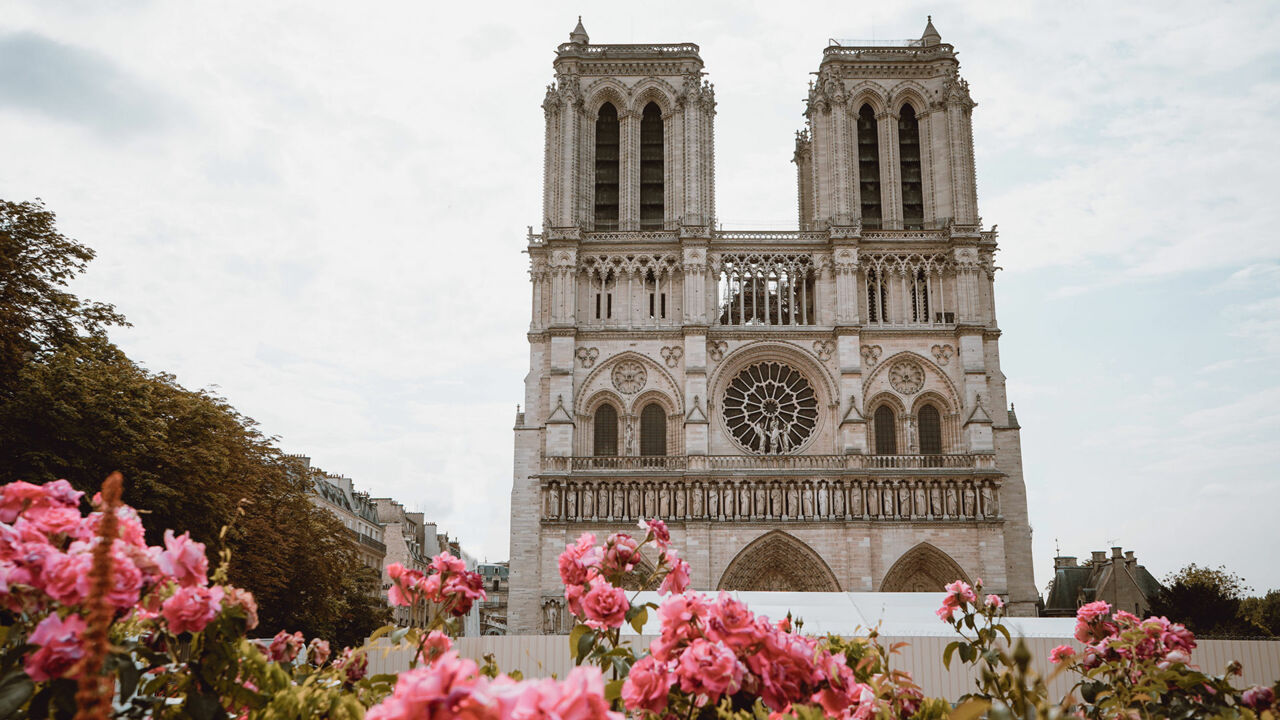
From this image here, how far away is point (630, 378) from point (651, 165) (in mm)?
8419

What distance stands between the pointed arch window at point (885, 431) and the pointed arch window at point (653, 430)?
7.26m

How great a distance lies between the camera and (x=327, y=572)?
30.9 meters

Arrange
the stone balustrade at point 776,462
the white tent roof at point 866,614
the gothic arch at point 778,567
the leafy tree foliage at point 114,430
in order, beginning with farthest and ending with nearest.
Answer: the stone balustrade at point 776,462 → the gothic arch at point 778,567 → the white tent roof at point 866,614 → the leafy tree foliage at point 114,430

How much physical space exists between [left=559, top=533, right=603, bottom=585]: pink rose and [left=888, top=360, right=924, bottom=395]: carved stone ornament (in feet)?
101

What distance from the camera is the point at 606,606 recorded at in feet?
14.4

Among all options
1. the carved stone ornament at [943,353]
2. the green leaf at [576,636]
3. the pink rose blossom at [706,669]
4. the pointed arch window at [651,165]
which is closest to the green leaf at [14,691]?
the pink rose blossom at [706,669]

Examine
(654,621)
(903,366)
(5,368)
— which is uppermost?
(903,366)

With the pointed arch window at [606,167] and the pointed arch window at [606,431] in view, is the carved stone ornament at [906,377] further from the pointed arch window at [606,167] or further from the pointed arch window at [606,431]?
the pointed arch window at [606,167]

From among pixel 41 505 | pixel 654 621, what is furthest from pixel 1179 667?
pixel 654 621

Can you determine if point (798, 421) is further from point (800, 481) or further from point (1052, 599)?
point (1052, 599)

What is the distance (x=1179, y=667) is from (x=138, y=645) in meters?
4.20

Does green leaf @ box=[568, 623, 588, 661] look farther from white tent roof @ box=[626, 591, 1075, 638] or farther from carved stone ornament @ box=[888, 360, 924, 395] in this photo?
carved stone ornament @ box=[888, 360, 924, 395]

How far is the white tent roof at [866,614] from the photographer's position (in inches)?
791

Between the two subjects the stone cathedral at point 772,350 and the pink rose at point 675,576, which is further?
the stone cathedral at point 772,350
